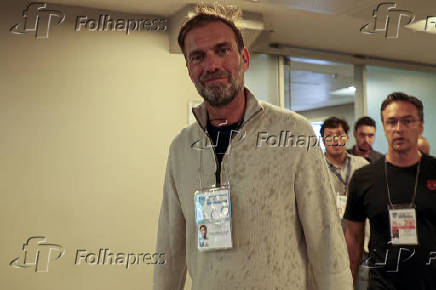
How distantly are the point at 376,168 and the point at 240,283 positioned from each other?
1.36m

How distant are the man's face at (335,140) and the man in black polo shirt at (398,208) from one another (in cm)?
129

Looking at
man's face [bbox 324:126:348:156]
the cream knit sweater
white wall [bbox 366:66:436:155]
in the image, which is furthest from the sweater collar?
white wall [bbox 366:66:436:155]

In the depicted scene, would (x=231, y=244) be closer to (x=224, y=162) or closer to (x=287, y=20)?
(x=224, y=162)

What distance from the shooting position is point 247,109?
1627 mm

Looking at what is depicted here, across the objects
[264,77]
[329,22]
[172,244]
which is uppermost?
[329,22]

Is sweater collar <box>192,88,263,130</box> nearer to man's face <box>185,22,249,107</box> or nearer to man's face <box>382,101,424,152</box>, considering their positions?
man's face <box>185,22,249,107</box>

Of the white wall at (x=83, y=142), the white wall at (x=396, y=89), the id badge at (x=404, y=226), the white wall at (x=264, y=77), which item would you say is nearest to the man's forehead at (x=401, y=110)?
the id badge at (x=404, y=226)

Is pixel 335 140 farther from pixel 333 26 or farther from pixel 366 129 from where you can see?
pixel 333 26

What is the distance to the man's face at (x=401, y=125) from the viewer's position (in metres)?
2.48

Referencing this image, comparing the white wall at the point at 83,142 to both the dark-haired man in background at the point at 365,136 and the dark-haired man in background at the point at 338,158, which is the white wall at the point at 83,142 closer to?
the dark-haired man in background at the point at 338,158

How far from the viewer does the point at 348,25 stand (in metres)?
5.37

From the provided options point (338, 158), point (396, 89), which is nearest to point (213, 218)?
point (338, 158)

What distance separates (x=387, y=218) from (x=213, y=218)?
3.89 ft

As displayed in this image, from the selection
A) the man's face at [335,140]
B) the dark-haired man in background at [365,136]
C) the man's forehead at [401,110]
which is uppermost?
the dark-haired man in background at [365,136]
